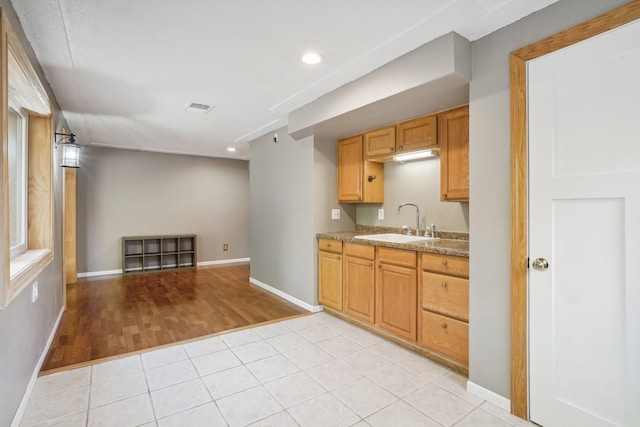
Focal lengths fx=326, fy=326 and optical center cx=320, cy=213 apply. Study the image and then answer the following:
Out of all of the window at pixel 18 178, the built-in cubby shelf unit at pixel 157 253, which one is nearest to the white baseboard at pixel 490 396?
the window at pixel 18 178

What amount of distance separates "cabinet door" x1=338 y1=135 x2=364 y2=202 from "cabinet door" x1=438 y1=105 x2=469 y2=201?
1.08m

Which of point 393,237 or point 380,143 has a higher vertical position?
point 380,143

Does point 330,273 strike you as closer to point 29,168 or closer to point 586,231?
point 586,231

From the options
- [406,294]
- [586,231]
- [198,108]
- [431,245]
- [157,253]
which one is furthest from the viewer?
[157,253]

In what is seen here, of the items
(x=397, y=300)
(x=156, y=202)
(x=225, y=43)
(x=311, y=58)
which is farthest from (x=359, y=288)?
(x=156, y=202)

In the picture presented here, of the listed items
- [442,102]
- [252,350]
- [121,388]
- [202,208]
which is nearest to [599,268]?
[442,102]

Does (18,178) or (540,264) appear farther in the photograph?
(18,178)

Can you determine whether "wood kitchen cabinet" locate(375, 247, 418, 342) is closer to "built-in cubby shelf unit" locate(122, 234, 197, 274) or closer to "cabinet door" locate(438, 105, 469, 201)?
"cabinet door" locate(438, 105, 469, 201)

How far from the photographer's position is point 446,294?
2410mm

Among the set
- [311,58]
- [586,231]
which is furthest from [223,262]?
[586,231]

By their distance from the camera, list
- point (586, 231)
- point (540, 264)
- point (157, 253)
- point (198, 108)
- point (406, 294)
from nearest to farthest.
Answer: point (586, 231)
point (540, 264)
point (406, 294)
point (198, 108)
point (157, 253)

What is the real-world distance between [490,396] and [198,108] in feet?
12.1

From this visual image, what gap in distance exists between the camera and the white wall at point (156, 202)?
577cm

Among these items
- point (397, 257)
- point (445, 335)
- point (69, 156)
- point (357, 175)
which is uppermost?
point (69, 156)
